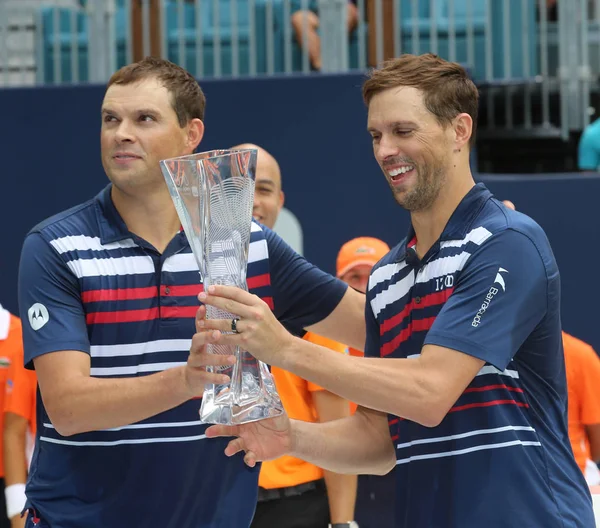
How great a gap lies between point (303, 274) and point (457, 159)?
2.67ft

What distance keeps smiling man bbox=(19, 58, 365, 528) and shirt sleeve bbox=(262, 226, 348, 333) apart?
0.33m

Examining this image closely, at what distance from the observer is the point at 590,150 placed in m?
6.97

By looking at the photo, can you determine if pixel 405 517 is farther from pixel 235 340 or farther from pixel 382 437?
pixel 235 340

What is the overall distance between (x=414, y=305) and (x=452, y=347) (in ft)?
0.88

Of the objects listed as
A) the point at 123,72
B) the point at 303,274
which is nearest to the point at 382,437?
the point at 303,274

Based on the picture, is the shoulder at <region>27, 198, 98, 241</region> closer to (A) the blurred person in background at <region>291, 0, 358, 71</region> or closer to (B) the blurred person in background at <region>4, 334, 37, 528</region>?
(B) the blurred person in background at <region>4, 334, 37, 528</region>

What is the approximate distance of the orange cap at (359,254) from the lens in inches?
212

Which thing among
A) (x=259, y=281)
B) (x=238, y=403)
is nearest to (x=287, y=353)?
(x=238, y=403)

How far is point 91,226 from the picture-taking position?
320cm

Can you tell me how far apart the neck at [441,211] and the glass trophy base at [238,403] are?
563 millimetres

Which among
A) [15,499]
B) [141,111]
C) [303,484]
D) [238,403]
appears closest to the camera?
[238,403]

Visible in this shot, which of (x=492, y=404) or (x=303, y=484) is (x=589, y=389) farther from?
(x=492, y=404)

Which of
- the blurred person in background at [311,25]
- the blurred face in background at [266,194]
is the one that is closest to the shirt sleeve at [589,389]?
the blurred face in background at [266,194]

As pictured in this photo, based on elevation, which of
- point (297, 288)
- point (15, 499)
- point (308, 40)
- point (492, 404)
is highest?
point (308, 40)
